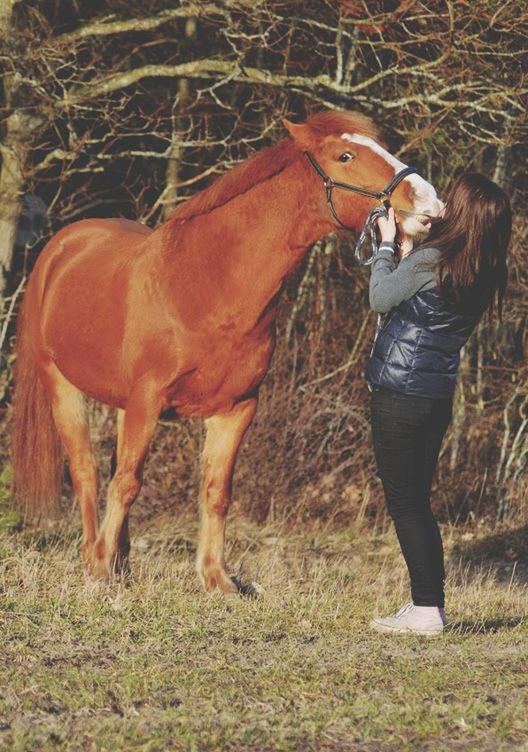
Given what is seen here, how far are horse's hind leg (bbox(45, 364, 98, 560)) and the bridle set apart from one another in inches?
81.6

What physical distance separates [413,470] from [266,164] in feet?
5.30

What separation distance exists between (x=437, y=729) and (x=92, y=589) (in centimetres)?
218

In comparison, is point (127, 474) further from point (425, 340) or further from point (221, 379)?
point (425, 340)

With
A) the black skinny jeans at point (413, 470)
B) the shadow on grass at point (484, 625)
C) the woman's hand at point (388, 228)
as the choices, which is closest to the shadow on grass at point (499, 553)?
the shadow on grass at point (484, 625)

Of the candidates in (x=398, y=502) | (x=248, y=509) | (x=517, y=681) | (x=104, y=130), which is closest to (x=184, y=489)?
(x=248, y=509)

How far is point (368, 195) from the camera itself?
500 centimetres

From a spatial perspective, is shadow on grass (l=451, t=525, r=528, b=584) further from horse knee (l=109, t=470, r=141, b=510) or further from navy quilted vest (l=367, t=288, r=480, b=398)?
navy quilted vest (l=367, t=288, r=480, b=398)

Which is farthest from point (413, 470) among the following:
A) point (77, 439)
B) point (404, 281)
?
point (77, 439)

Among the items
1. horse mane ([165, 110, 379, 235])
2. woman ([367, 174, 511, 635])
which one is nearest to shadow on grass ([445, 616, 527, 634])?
woman ([367, 174, 511, 635])

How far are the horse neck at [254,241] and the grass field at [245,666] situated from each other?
1413 millimetres

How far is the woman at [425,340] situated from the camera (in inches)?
176

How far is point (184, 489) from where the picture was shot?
9.03m

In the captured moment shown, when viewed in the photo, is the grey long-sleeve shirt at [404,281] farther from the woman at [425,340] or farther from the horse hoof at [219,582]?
the horse hoof at [219,582]

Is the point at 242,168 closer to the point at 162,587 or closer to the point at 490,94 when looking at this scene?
the point at 162,587
